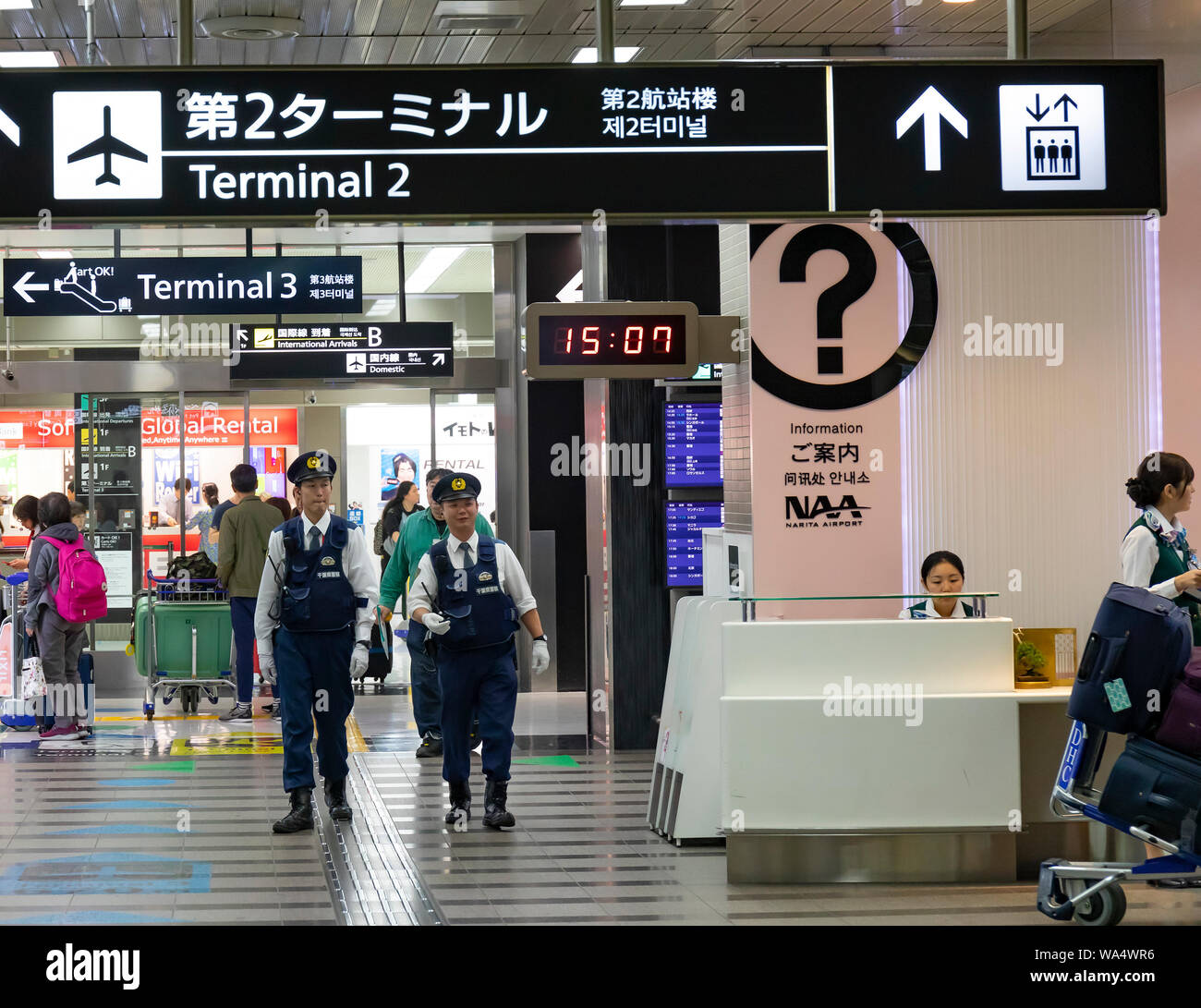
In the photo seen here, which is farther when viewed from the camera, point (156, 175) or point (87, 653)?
point (87, 653)

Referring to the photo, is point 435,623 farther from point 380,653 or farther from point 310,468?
point 380,653

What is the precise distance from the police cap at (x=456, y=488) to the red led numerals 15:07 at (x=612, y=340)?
940mm

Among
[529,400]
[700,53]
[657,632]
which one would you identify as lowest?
[657,632]

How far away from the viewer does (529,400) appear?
13.5 m

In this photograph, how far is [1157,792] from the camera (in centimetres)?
534

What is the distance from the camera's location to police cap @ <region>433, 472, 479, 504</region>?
7.35m

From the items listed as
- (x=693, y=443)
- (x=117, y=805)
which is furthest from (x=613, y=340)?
(x=117, y=805)

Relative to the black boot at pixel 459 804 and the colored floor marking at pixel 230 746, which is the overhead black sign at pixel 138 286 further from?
the black boot at pixel 459 804

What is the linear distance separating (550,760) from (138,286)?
13.7 ft

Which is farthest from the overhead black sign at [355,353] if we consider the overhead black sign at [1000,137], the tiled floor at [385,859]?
the overhead black sign at [1000,137]

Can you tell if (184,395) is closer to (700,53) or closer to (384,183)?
(700,53)
